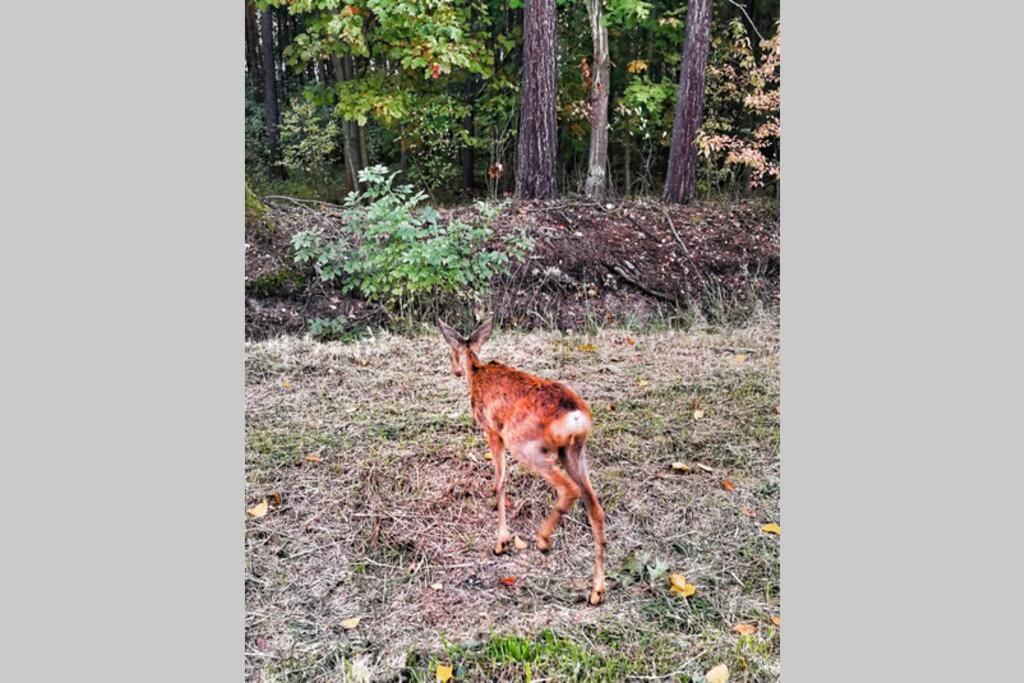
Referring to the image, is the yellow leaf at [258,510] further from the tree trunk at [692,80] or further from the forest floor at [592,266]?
the tree trunk at [692,80]

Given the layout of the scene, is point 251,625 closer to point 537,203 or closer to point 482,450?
point 482,450

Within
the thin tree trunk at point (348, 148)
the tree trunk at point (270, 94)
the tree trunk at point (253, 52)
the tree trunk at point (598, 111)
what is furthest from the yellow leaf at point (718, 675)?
the tree trunk at point (253, 52)

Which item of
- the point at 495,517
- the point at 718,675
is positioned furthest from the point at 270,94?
the point at 718,675

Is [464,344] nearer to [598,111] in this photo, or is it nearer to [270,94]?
[598,111]

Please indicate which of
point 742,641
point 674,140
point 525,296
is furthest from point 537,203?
point 742,641

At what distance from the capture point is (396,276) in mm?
3166

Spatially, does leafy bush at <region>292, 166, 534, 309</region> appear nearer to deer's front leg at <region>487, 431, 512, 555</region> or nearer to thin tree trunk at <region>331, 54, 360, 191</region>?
thin tree trunk at <region>331, 54, 360, 191</region>

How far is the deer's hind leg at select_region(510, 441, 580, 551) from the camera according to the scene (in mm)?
2500

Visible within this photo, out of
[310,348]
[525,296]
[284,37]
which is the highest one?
[284,37]

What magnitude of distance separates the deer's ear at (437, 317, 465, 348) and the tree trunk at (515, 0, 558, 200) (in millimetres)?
745

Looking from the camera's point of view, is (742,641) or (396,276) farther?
(396,276)

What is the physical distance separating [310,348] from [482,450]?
88 centimetres

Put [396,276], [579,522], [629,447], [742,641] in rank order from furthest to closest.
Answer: [396,276] → [629,447] → [579,522] → [742,641]

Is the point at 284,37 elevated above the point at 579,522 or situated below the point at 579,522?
above
